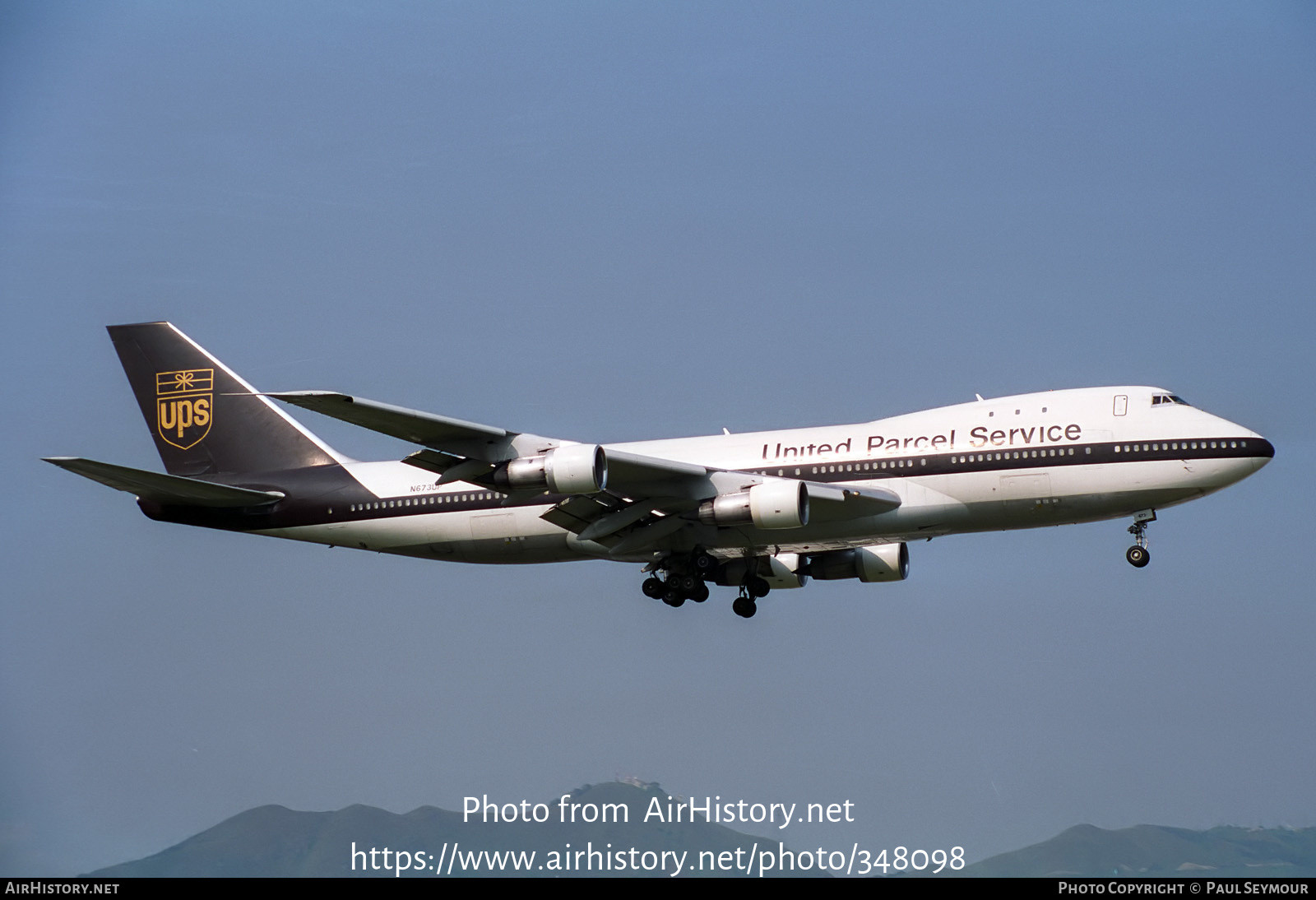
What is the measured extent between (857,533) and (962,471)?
328 centimetres

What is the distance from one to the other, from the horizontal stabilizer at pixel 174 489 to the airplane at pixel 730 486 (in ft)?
0.23

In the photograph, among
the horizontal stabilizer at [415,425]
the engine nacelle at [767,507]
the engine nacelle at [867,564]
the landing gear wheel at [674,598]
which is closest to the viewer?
the horizontal stabilizer at [415,425]

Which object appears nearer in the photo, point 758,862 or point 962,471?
point 962,471

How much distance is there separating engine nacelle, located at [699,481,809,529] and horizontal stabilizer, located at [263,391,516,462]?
234 inches

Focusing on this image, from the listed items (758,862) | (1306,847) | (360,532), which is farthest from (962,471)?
(1306,847)

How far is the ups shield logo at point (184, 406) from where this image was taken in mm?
46312

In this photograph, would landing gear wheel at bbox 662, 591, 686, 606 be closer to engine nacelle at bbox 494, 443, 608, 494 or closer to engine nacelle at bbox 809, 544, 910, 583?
engine nacelle at bbox 809, 544, 910, 583

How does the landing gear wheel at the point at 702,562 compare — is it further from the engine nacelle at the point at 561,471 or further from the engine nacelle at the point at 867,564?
the engine nacelle at the point at 561,471

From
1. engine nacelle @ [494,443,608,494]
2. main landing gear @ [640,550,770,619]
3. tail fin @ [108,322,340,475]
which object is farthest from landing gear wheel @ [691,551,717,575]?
tail fin @ [108,322,340,475]


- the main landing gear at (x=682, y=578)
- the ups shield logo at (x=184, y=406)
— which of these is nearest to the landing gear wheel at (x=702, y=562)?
the main landing gear at (x=682, y=578)

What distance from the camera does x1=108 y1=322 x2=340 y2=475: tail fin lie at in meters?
45.0

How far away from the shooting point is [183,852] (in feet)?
261
